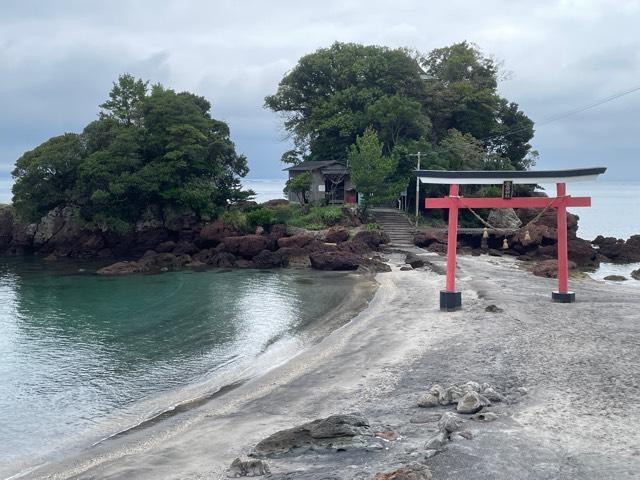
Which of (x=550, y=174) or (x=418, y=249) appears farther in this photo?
(x=418, y=249)

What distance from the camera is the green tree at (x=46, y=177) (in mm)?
49500

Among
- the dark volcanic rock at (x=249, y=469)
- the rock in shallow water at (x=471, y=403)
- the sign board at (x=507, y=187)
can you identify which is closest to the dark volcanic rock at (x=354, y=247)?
the sign board at (x=507, y=187)

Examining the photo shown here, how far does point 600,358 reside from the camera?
55.1 feet

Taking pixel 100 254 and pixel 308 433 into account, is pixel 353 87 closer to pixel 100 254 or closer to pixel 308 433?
pixel 100 254

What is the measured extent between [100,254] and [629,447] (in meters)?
46.1

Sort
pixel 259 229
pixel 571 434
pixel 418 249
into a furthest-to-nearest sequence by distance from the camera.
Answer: pixel 259 229, pixel 418 249, pixel 571 434

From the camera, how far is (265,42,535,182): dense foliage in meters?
56.9

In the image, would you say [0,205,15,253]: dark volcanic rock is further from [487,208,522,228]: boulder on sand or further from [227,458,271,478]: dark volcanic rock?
[227,458,271,478]: dark volcanic rock

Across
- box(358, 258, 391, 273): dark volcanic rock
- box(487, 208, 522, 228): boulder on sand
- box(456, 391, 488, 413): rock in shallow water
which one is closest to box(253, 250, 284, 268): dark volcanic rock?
box(358, 258, 391, 273): dark volcanic rock

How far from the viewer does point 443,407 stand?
13.7 meters

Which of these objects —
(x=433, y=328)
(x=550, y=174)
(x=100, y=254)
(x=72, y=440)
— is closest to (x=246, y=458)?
(x=72, y=440)

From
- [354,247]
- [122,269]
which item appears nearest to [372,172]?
[354,247]

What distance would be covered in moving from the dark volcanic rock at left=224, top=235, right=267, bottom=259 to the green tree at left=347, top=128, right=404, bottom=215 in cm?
1050

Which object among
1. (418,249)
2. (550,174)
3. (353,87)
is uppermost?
(353,87)
